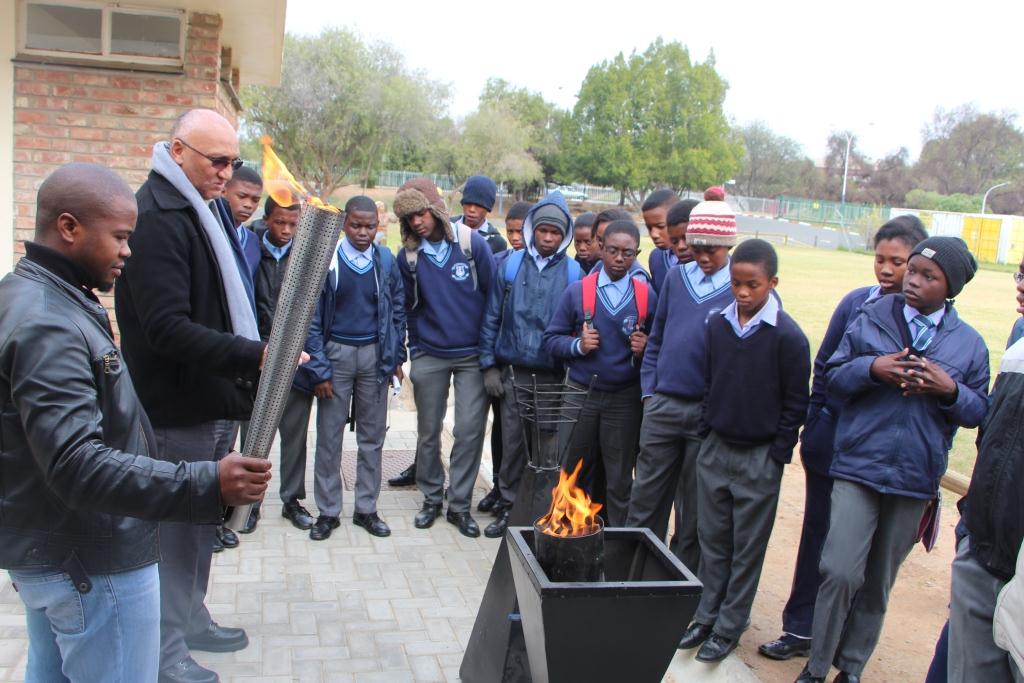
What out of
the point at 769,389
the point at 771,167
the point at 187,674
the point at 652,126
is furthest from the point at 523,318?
the point at 771,167

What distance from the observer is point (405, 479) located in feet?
22.1

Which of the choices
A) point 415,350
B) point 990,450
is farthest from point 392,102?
point 990,450

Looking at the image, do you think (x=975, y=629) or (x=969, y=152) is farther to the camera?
(x=969, y=152)

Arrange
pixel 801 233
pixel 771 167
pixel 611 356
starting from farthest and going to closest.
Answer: pixel 771 167 < pixel 801 233 < pixel 611 356

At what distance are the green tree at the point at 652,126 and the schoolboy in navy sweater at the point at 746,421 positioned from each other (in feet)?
218

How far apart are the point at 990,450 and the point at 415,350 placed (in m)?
3.88

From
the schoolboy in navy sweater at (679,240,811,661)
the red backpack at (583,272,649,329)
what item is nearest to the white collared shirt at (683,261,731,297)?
the schoolboy in navy sweater at (679,240,811,661)

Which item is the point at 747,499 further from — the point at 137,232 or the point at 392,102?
the point at 392,102

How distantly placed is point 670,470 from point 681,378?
1.72 ft

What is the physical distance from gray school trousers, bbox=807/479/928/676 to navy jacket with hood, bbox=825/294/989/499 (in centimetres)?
11

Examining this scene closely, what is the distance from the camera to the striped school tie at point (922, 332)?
3.63 m

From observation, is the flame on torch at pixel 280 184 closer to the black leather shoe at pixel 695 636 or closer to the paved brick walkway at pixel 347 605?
the paved brick walkway at pixel 347 605

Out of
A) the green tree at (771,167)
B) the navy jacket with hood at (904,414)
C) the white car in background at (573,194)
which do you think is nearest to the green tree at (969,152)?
the green tree at (771,167)

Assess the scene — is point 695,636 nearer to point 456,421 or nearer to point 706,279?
point 706,279
